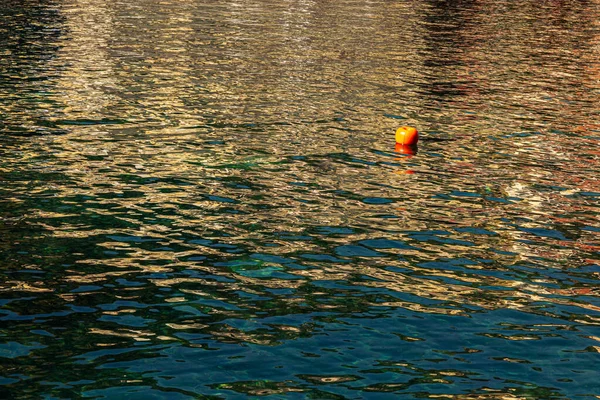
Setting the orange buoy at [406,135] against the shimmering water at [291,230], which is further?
the orange buoy at [406,135]

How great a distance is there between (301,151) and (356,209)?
5159mm

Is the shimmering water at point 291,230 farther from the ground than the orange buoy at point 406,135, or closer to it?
closer to it

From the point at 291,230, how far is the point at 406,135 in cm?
833

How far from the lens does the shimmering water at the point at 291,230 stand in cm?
1215

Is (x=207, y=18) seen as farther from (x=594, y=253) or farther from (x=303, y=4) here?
(x=594, y=253)

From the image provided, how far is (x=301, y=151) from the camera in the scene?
24109mm

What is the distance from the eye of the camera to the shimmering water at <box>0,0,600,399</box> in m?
12.1

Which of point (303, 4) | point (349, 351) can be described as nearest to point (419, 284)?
point (349, 351)

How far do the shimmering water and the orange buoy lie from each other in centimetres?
55

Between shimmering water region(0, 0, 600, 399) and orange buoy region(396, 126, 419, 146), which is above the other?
orange buoy region(396, 126, 419, 146)

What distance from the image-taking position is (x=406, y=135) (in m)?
25.0

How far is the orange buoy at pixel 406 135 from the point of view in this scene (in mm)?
24953

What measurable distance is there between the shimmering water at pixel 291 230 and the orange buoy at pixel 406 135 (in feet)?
1.80

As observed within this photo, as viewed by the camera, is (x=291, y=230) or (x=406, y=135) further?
(x=406, y=135)
